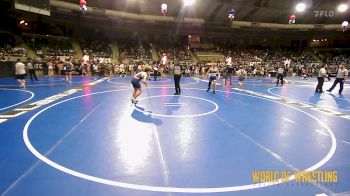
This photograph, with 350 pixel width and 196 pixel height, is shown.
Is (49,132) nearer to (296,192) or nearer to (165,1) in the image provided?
(296,192)

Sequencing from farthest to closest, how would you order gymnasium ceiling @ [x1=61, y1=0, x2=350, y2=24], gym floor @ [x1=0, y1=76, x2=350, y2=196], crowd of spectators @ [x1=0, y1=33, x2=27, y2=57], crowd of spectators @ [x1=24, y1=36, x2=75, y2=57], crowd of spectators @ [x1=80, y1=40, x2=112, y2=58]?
crowd of spectators @ [x1=80, y1=40, x2=112, y2=58], gymnasium ceiling @ [x1=61, y1=0, x2=350, y2=24], crowd of spectators @ [x1=24, y1=36, x2=75, y2=57], crowd of spectators @ [x1=0, y1=33, x2=27, y2=57], gym floor @ [x1=0, y1=76, x2=350, y2=196]

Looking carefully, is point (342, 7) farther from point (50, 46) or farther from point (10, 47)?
point (10, 47)

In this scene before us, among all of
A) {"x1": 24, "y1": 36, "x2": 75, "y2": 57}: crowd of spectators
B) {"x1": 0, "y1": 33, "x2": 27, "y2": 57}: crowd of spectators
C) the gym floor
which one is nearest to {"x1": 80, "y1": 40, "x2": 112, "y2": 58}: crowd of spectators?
{"x1": 24, "y1": 36, "x2": 75, "y2": 57}: crowd of spectators

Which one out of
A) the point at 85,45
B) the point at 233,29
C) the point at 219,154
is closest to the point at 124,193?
the point at 219,154

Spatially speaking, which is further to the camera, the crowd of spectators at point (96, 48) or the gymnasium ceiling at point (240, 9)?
the crowd of spectators at point (96, 48)

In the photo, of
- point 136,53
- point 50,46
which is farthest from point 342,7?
point 50,46

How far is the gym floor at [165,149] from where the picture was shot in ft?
12.6

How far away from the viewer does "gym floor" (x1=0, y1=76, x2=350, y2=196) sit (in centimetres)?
384

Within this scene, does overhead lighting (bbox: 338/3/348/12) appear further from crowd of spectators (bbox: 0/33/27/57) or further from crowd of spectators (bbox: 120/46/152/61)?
crowd of spectators (bbox: 0/33/27/57)

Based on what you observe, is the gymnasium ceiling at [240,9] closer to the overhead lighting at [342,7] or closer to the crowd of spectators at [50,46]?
the overhead lighting at [342,7]

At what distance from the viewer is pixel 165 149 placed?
17.5 ft

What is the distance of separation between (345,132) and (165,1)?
2723 cm

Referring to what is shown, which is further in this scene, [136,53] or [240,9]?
[136,53]

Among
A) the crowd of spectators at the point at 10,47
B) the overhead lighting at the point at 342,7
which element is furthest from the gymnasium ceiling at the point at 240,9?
the crowd of spectators at the point at 10,47
